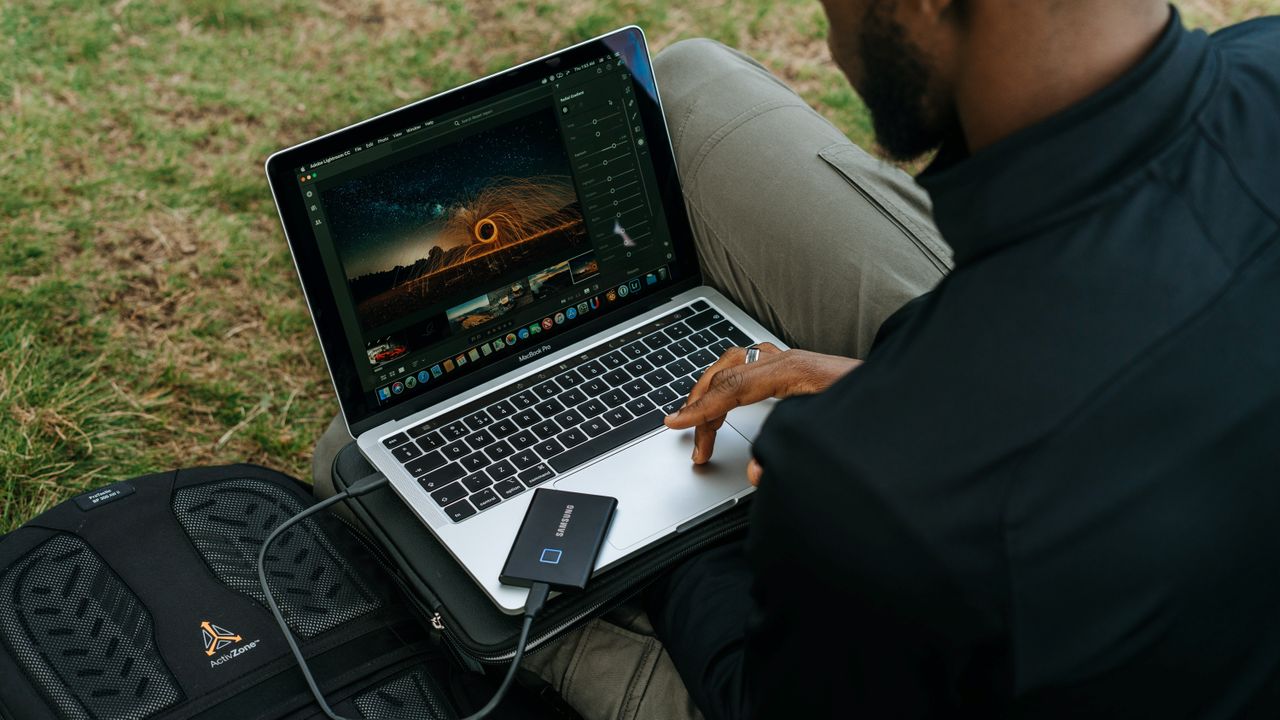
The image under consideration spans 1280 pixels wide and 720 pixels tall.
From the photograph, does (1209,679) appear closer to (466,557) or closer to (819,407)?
(819,407)

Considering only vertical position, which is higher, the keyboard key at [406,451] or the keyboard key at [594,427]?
the keyboard key at [406,451]

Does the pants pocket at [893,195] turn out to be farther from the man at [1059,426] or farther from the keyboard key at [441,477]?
the keyboard key at [441,477]

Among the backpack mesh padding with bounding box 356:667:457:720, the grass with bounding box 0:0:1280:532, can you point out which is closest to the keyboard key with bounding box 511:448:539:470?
the backpack mesh padding with bounding box 356:667:457:720

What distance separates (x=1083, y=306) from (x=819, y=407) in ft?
0.79

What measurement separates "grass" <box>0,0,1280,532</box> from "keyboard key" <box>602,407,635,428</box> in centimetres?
100

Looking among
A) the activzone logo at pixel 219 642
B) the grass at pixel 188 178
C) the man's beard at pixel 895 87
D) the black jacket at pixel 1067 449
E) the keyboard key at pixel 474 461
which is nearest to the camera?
the black jacket at pixel 1067 449

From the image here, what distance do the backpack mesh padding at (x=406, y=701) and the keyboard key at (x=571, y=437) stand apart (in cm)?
38

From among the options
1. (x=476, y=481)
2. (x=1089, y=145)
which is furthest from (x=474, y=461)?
(x=1089, y=145)

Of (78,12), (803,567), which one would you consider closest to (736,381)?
(803,567)

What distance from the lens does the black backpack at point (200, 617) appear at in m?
1.39

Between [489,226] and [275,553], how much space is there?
576 millimetres

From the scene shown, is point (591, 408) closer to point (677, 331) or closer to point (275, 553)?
point (677, 331)

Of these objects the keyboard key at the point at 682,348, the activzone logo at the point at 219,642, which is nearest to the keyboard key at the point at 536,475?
the keyboard key at the point at 682,348

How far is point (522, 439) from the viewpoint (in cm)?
158
